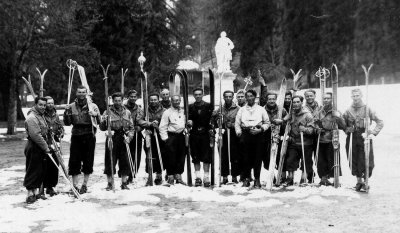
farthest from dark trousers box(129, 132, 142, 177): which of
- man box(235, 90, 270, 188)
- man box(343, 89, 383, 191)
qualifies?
man box(343, 89, 383, 191)

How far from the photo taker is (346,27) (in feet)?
111

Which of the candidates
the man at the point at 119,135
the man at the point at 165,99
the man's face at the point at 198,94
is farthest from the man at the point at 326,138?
the man at the point at 119,135

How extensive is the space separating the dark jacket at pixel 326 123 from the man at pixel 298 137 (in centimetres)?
17

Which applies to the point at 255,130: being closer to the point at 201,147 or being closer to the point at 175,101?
the point at 201,147

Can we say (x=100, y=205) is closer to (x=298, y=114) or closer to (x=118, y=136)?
(x=118, y=136)

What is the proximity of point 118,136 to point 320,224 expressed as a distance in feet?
12.8

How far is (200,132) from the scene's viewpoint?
8820 mm

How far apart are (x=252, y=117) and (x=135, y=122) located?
6.98 ft

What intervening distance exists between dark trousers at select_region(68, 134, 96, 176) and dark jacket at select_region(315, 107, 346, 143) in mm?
3934

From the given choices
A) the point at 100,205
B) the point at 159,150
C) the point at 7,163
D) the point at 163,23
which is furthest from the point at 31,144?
the point at 163,23

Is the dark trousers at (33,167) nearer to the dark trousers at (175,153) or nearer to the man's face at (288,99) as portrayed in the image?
the dark trousers at (175,153)

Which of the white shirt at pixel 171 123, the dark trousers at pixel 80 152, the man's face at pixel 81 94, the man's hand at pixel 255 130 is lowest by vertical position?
the dark trousers at pixel 80 152

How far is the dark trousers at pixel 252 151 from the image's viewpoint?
8.48 metres

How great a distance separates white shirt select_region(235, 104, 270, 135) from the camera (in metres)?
8.40
